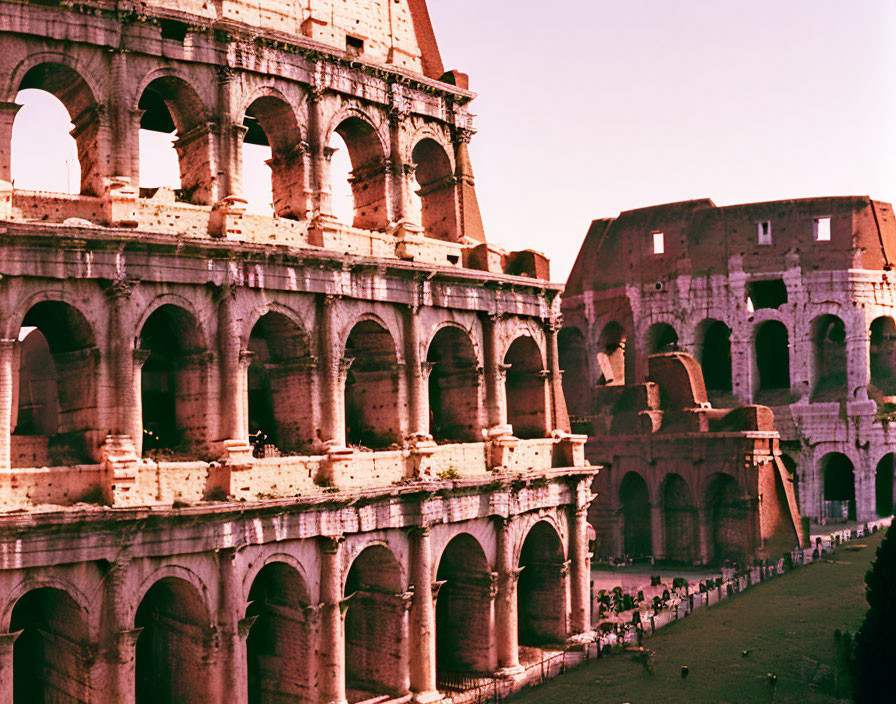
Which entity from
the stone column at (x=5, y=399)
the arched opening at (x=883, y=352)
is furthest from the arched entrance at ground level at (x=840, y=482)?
the stone column at (x=5, y=399)

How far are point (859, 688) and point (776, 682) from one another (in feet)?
10.7

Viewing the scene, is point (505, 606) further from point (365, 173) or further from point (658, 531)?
point (658, 531)

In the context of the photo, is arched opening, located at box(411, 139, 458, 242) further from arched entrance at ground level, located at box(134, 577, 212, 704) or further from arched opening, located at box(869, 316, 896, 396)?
arched opening, located at box(869, 316, 896, 396)

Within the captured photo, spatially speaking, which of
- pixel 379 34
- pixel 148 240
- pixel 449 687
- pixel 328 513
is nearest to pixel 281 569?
pixel 328 513

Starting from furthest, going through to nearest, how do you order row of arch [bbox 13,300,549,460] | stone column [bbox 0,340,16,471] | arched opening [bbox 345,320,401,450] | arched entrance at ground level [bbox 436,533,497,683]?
1. arched entrance at ground level [bbox 436,533,497,683]
2. arched opening [bbox 345,320,401,450]
3. row of arch [bbox 13,300,549,460]
4. stone column [bbox 0,340,16,471]

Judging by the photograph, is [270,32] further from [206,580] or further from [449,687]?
[449,687]

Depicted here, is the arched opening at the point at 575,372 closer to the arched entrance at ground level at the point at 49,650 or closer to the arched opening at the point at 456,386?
the arched opening at the point at 456,386

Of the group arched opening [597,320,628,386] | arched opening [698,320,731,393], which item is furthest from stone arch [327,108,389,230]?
arched opening [698,320,731,393]

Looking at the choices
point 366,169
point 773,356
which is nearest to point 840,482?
point 773,356

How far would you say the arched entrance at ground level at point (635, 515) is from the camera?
41.8 meters

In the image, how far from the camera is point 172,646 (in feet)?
64.6

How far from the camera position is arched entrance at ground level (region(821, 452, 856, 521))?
4697cm

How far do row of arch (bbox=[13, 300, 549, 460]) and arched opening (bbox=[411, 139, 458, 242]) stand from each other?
308 centimetres

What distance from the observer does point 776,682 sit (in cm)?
2331
